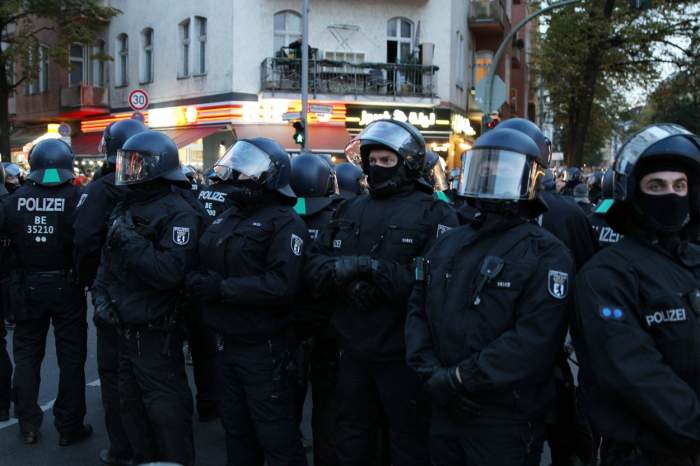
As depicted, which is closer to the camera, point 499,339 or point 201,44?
point 499,339

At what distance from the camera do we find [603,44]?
25922 mm

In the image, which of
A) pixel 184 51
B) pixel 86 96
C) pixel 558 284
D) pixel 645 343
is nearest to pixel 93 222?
pixel 558 284

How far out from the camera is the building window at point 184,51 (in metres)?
23.5

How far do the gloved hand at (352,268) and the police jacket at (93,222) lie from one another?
1.84 metres

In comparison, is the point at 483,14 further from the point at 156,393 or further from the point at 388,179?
the point at 156,393

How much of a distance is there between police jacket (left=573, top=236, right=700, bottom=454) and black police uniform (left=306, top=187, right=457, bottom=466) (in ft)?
3.78

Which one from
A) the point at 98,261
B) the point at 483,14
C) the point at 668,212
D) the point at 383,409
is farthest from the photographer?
the point at 483,14

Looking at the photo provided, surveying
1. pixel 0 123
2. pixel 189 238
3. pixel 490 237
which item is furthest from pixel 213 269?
pixel 0 123

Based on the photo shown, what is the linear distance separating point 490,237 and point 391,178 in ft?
3.01

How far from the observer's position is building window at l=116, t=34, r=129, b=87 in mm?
26312

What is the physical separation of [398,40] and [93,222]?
1935cm

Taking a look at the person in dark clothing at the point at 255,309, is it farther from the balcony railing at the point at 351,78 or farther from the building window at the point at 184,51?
the building window at the point at 184,51

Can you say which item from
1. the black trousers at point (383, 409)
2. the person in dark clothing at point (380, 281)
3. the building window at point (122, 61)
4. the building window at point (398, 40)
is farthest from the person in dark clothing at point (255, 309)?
the building window at point (122, 61)

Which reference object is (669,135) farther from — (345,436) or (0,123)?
(0,123)
